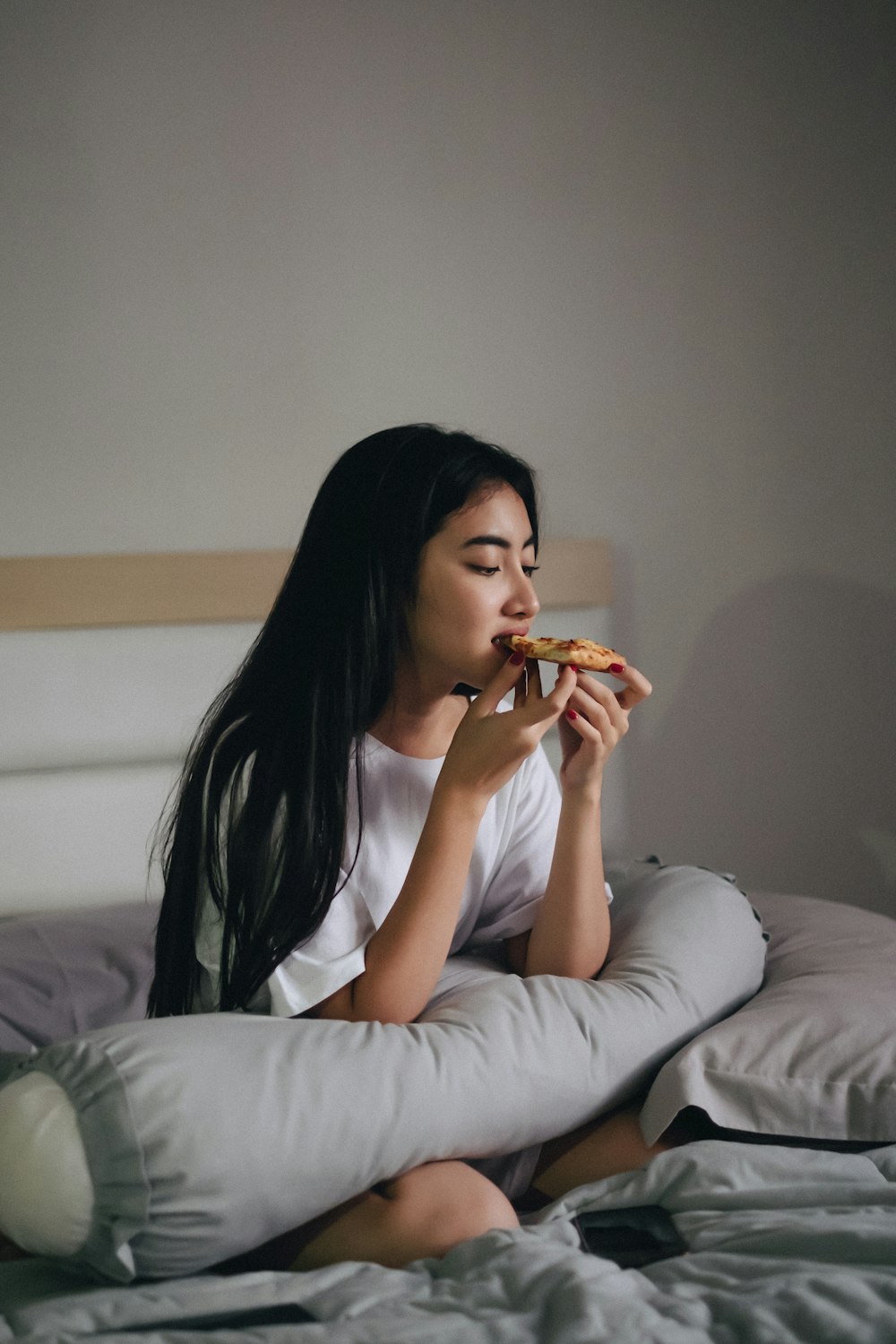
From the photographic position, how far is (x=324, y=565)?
1245 mm

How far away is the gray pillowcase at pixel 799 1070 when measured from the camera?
3.37ft

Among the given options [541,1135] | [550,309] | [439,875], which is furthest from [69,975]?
[550,309]

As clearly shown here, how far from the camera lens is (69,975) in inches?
58.5

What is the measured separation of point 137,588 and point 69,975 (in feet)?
2.71

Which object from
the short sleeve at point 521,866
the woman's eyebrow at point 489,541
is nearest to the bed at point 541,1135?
the short sleeve at point 521,866

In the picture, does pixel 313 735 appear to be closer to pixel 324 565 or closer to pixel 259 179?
pixel 324 565

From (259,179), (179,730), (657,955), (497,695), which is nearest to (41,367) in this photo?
(259,179)

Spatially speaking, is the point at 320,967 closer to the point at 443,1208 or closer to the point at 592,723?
the point at 443,1208

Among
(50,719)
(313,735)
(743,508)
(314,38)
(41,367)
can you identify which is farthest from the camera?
(743,508)

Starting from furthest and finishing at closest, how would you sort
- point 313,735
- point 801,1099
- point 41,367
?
point 41,367
point 313,735
point 801,1099

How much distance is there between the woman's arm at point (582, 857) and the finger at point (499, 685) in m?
0.07

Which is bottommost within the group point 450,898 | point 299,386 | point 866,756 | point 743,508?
point 866,756

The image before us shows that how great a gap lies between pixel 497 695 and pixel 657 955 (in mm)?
316

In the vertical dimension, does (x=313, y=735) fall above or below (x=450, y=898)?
above
